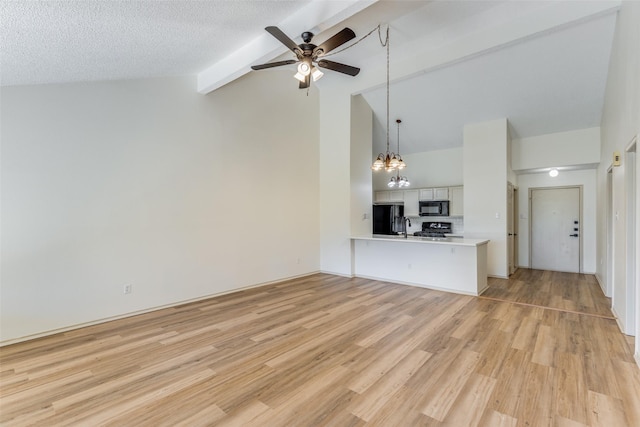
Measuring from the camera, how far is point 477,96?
5535 millimetres

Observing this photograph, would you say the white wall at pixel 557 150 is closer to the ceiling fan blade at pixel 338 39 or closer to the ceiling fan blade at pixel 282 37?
the ceiling fan blade at pixel 338 39

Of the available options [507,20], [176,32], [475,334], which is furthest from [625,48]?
[176,32]

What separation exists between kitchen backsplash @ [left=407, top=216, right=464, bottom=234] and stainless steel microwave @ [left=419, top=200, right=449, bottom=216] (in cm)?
36

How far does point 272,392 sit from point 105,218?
2929 mm

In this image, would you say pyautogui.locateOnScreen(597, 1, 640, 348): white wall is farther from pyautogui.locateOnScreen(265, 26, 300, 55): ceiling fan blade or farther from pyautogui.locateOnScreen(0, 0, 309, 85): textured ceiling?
pyautogui.locateOnScreen(0, 0, 309, 85): textured ceiling

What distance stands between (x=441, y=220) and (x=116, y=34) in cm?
726

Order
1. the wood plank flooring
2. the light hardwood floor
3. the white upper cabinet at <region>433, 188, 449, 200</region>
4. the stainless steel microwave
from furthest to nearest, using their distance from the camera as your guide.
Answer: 1. the white upper cabinet at <region>433, 188, 449, 200</region>
2. the stainless steel microwave
3. the wood plank flooring
4. the light hardwood floor

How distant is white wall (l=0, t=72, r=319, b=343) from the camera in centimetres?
310

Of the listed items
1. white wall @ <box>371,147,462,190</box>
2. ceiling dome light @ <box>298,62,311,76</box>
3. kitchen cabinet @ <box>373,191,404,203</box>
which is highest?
ceiling dome light @ <box>298,62,311,76</box>

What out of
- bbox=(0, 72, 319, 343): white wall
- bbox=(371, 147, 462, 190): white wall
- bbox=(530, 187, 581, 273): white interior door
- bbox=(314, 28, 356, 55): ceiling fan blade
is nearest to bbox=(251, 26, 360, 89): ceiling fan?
bbox=(314, 28, 356, 55): ceiling fan blade

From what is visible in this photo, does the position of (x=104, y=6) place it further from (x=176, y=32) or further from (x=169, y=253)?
(x=169, y=253)

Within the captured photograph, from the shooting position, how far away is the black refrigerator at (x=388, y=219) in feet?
25.0

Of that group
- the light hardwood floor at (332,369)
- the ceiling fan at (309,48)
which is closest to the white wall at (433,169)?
the light hardwood floor at (332,369)

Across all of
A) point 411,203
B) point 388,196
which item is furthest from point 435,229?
point 388,196
